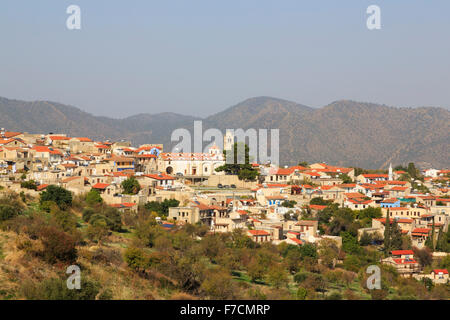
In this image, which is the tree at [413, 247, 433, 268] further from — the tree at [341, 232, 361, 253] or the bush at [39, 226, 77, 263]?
the bush at [39, 226, 77, 263]

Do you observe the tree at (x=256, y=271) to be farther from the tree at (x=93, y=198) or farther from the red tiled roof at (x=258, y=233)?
the tree at (x=93, y=198)

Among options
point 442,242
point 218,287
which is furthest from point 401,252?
point 218,287

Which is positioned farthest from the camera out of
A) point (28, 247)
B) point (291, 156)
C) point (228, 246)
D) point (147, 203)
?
point (291, 156)

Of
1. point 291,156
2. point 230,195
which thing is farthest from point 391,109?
point 230,195

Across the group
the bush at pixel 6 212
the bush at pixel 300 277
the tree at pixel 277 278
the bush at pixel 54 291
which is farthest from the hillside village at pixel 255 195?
the bush at pixel 54 291

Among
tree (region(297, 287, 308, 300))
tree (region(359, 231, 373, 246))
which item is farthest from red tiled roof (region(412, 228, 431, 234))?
tree (region(297, 287, 308, 300))

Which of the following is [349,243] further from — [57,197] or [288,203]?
[57,197]

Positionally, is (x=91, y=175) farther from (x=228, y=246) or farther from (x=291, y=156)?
(x=291, y=156)
